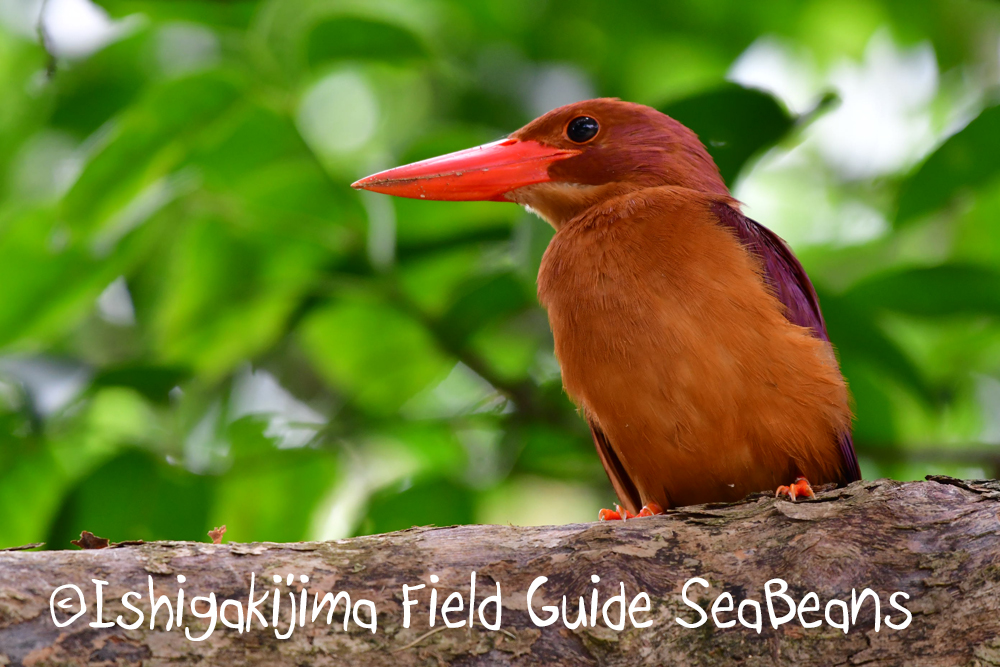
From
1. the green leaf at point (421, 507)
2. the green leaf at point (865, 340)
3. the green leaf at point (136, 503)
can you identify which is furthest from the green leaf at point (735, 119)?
the green leaf at point (136, 503)

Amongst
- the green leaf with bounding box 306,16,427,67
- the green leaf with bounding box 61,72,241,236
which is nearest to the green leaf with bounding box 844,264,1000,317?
the green leaf with bounding box 306,16,427,67

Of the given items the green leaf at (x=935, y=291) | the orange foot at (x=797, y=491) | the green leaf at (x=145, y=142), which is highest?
the green leaf at (x=145, y=142)

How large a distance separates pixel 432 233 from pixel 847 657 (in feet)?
7.44

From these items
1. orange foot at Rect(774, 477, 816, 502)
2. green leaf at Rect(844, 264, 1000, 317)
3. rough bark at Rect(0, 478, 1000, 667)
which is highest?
green leaf at Rect(844, 264, 1000, 317)

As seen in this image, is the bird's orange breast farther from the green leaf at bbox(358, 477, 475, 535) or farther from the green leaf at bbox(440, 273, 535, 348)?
Result: the green leaf at bbox(358, 477, 475, 535)

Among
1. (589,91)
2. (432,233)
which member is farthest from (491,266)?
(589,91)

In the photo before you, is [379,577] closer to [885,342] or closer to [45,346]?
[885,342]

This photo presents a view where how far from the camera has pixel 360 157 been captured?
18.2 ft

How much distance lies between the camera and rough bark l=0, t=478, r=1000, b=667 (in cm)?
Answer: 195

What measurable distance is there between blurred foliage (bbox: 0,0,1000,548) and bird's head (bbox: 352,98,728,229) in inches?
5.0

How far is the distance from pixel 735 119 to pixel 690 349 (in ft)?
3.16

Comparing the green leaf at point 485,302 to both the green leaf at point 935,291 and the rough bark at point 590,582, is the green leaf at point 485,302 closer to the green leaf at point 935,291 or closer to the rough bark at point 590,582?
the green leaf at point 935,291

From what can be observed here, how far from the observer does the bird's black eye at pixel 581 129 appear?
11.7ft

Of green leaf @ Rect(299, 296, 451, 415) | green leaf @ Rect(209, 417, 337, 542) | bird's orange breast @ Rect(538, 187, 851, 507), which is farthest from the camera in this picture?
green leaf @ Rect(299, 296, 451, 415)
